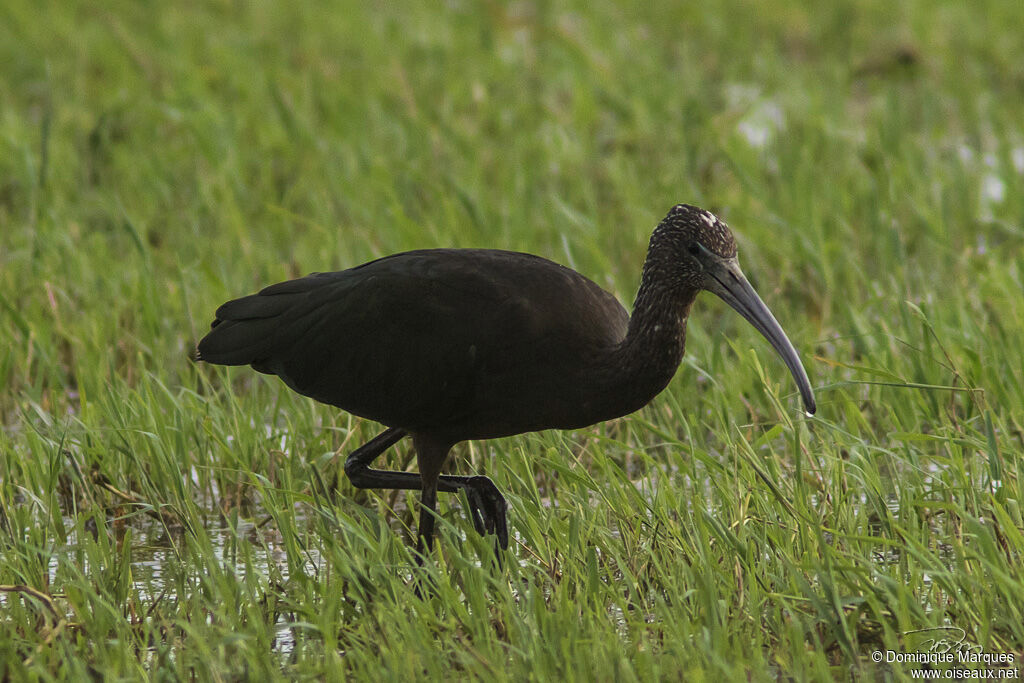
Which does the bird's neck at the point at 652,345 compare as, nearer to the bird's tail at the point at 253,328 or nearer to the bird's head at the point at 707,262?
the bird's head at the point at 707,262

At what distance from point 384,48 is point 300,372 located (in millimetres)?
6097

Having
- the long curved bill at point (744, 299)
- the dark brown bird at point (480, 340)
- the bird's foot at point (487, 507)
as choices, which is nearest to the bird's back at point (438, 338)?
the dark brown bird at point (480, 340)

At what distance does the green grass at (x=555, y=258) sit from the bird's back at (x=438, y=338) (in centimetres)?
29

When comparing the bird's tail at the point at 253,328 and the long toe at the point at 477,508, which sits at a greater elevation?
the bird's tail at the point at 253,328

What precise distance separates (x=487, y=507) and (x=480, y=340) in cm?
56

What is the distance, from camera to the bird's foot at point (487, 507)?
4316 millimetres

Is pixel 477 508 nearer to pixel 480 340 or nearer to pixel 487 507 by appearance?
pixel 487 507

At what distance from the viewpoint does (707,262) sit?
4.00 m

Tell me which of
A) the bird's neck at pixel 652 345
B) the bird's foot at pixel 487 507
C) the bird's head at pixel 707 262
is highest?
the bird's head at pixel 707 262

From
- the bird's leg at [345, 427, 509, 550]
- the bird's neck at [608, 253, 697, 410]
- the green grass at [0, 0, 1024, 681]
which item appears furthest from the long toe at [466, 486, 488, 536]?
the bird's neck at [608, 253, 697, 410]

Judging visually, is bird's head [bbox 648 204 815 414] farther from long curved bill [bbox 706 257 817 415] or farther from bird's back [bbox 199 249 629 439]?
bird's back [bbox 199 249 629 439]

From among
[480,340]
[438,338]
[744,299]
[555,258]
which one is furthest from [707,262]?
[555,258]

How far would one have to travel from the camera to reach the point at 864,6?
11.5 metres

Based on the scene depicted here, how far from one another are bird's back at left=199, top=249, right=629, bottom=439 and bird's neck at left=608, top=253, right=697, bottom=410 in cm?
9
